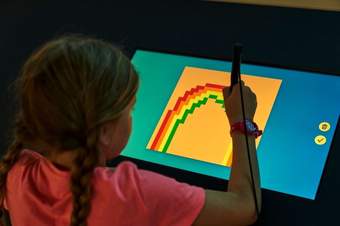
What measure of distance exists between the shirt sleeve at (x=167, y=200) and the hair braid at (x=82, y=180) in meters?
0.08

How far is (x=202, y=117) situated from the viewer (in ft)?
4.17

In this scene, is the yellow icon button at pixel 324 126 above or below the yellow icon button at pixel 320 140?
above

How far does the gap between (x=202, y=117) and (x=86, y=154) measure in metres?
0.49

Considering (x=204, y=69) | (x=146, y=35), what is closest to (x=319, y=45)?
(x=204, y=69)

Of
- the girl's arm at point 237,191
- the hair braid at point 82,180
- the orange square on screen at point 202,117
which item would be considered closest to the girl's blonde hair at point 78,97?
the hair braid at point 82,180

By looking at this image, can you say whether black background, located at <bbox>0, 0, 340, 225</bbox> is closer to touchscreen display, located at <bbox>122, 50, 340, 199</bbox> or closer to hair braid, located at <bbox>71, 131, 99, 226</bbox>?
touchscreen display, located at <bbox>122, 50, 340, 199</bbox>

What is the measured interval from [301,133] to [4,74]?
909 millimetres

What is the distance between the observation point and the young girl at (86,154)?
81 cm

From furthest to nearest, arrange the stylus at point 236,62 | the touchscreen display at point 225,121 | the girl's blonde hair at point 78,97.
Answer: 1. the touchscreen display at point 225,121
2. the stylus at point 236,62
3. the girl's blonde hair at point 78,97

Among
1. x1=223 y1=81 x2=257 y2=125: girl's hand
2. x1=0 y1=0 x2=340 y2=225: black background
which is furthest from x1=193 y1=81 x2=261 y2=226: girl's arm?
x1=0 y1=0 x2=340 y2=225: black background

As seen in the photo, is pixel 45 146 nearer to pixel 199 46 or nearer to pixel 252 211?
pixel 252 211

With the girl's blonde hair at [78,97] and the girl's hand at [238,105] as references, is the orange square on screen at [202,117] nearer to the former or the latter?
the girl's hand at [238,105]

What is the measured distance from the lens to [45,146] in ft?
2.88

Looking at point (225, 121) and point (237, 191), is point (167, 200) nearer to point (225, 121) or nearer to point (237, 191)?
point (237, 191)
